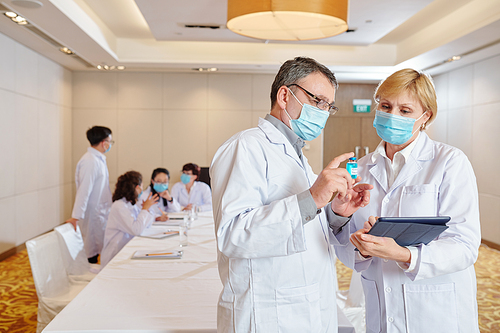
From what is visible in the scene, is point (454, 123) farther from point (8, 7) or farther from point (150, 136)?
point (8, 7)

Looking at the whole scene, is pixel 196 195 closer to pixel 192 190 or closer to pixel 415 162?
pixel 192 190

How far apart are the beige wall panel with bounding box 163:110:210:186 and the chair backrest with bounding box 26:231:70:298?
5.69 metres

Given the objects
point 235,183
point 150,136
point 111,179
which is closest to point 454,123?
point 150,136

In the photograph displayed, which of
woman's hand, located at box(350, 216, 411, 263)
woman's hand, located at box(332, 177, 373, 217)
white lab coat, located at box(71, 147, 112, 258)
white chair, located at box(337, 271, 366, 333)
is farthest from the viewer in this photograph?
white lab coat, located at box(71, 147, 112, 258)

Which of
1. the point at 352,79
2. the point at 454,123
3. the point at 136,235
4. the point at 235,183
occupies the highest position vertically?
the point at 352,79

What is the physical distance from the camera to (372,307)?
1.77 metres

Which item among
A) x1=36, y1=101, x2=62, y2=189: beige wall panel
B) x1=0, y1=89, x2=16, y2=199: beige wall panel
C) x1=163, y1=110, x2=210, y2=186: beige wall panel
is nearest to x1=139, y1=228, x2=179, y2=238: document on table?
x1=0, y1=89, x2=16, y2=199: beige wall panel

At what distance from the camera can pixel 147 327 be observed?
1803 millimetres

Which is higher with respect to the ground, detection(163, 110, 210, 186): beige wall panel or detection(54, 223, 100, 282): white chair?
detection(163, 110, 210, 186): beige wall panel

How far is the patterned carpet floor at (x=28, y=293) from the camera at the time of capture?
3.69 m

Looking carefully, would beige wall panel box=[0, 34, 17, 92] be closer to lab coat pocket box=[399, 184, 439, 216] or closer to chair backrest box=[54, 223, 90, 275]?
chair backrest box=[54, 223, 90, 275]

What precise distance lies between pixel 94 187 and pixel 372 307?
4222 mm

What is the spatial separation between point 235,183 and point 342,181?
35cm

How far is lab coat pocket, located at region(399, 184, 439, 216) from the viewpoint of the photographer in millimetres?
1634
